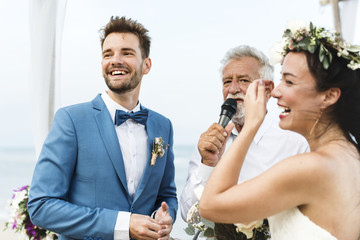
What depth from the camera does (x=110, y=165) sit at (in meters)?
2.00

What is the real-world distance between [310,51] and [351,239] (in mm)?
695

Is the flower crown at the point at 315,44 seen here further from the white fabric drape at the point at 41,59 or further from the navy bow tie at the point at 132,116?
the white fabric drape at the point at 41,59

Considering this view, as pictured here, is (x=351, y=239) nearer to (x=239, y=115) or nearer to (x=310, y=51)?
(x=310, y=51)

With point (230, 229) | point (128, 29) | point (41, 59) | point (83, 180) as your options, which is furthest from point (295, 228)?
point (41, 59)

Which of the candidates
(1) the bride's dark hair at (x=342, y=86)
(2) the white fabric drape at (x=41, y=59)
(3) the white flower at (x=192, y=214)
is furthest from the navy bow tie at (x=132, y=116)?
(2) the white fabric drape at (x=41, y=59)

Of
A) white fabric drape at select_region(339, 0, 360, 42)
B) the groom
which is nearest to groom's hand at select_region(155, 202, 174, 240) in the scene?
the groom

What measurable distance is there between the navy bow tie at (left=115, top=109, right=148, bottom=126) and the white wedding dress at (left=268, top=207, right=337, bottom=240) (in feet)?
3.18

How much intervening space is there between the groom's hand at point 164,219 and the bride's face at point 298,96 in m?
0.85

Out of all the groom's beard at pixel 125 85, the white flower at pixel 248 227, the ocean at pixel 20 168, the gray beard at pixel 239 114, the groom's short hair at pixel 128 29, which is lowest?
the ocean at pixel 20 168

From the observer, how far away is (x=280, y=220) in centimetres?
149

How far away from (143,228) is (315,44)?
3.77 feet

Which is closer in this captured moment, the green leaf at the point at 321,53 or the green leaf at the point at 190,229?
the green leaf at the point at 321,53

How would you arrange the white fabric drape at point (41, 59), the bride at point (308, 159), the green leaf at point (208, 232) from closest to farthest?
1. the bride at point (308, 159)
2. the green leaf at point (208, 232)
3. the white fabric drape at point (41, 59)

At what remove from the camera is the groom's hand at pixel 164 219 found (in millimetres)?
2021
